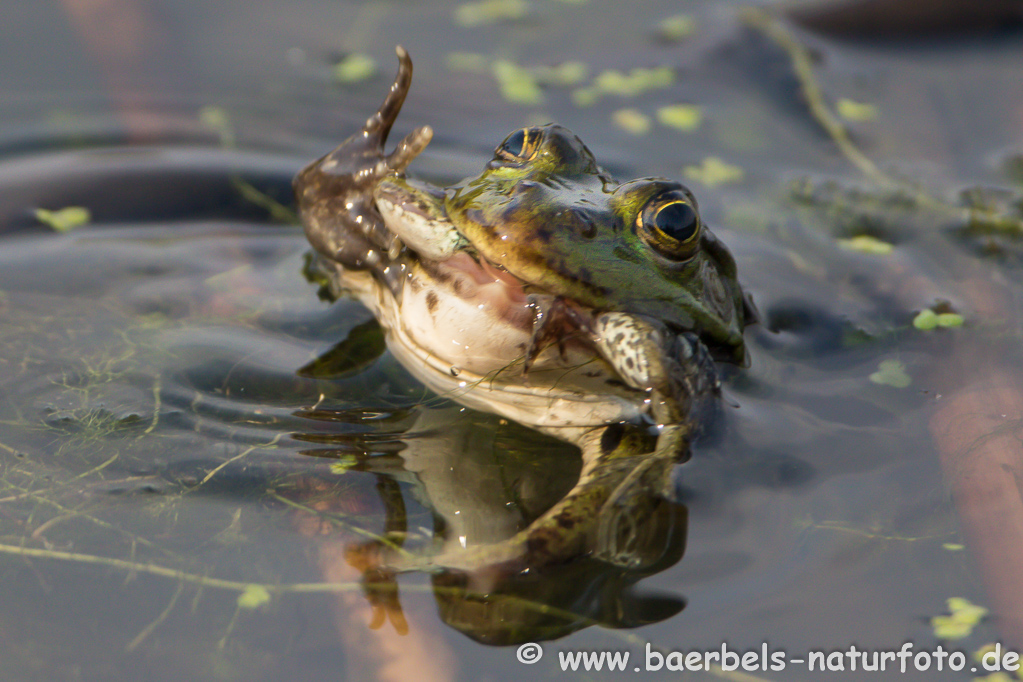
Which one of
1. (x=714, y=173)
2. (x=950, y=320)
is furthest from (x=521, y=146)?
(x=714, y=173)

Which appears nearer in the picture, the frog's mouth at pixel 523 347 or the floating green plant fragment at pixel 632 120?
the frog's mouth at pixel 523 347

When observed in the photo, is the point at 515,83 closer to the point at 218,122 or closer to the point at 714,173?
the point at 714,173

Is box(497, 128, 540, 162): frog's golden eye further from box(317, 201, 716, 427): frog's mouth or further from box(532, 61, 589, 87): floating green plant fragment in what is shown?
box(532, 61, 589, 87): floating green plant fragment

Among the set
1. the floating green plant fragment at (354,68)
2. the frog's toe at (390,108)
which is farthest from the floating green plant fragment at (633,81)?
the frog's toe at (390,108)

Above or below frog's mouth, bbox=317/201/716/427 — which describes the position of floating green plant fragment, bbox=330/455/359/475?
below

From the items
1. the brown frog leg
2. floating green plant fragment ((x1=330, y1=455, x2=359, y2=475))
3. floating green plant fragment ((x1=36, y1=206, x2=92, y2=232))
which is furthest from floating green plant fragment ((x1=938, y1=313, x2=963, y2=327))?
floating green plant fragment ((x1=36, y1=206, x2=92, y2=232))

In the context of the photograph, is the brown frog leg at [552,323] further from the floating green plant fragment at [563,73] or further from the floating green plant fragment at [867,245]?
the floating green plant fragment at [563,73]

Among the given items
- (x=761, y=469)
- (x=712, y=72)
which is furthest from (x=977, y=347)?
(x=712, y=72)

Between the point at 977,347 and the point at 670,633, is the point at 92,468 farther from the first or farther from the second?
the point at 977,347
